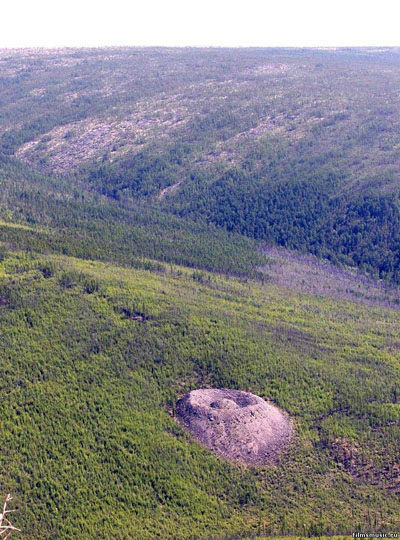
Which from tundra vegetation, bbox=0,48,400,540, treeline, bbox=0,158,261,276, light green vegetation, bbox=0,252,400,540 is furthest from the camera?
treeline, bbox=0,158,261,276

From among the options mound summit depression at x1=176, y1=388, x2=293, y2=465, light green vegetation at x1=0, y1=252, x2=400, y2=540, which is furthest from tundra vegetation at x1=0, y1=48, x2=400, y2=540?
mound summit depression at x1=176, y1=388, x2=293, y2=465

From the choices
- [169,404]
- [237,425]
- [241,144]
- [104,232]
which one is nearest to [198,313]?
[169,404]

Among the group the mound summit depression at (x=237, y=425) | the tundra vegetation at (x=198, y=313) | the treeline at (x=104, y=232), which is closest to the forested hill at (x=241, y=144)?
the tundra vegetation at (x=198, y=313)

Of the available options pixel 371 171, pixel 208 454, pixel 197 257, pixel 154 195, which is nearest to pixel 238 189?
pixel 154 195

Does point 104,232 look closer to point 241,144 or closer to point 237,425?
point 241,144

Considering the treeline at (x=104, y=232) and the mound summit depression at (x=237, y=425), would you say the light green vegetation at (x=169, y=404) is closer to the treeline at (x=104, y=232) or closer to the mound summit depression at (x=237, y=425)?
the mound summit depression at (x=237, y=425)

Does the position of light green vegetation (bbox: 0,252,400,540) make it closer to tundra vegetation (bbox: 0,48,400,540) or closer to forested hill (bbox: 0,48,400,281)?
tundra vegetation (bbox: 0,48,400,540)
